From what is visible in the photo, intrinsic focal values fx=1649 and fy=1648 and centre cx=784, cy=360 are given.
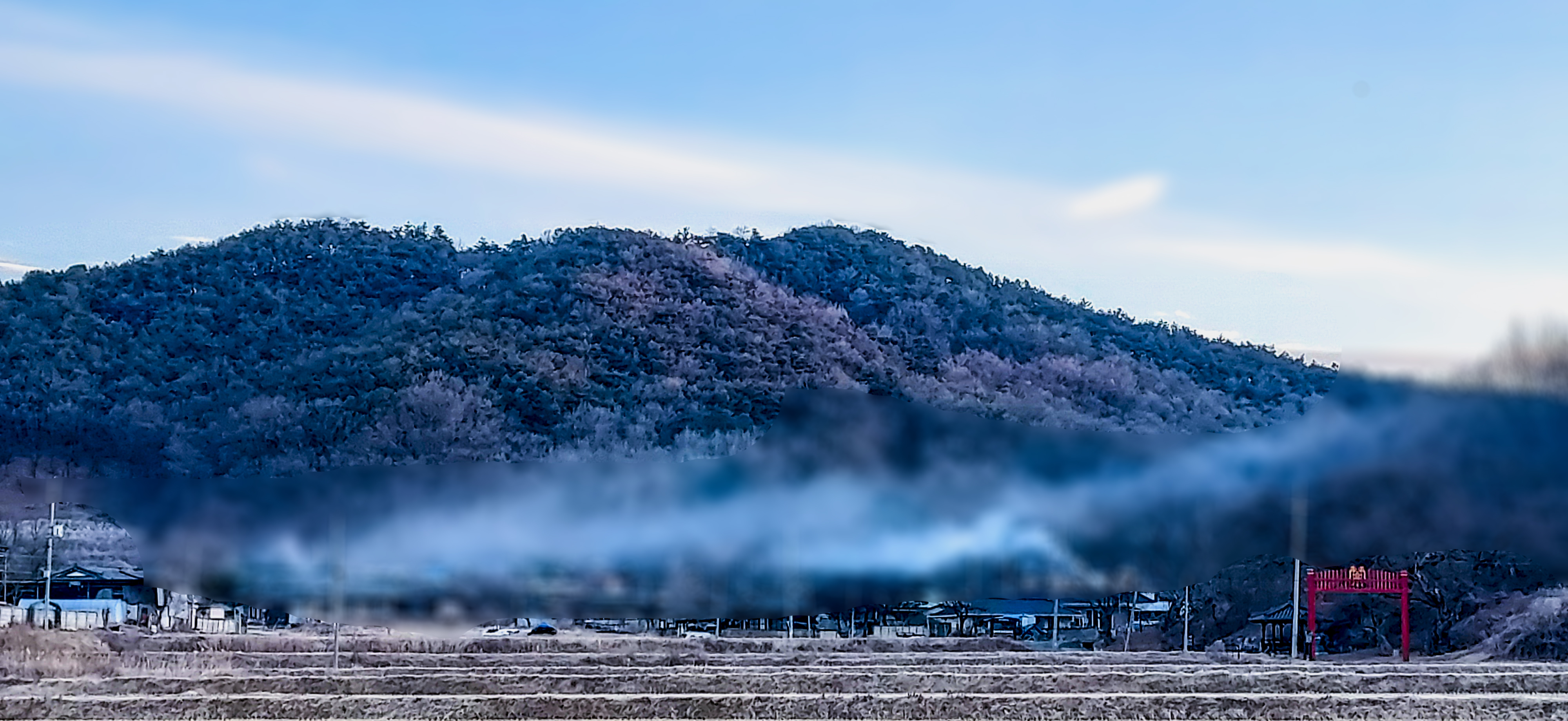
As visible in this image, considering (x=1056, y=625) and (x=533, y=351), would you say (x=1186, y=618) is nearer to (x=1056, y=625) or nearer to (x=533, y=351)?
(x=1056, y=625)

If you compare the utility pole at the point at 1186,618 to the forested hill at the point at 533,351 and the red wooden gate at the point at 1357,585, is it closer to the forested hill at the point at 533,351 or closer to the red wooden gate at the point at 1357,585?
the red wooden gate at the point at 1357,585

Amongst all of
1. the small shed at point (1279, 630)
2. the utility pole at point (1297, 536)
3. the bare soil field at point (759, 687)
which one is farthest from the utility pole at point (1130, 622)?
the bare soil field at point (759, 687)

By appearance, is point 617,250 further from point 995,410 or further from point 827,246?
point 995,410

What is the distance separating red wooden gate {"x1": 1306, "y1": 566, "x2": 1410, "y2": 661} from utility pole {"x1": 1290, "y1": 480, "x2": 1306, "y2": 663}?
1.12ft

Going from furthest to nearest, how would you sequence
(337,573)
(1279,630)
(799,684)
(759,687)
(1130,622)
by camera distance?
1. (1130,622)
2. (1279,630)
3. (337,573)
4. (799,684)
5. (759,687)

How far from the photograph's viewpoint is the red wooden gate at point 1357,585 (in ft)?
128

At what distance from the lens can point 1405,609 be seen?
3950cm

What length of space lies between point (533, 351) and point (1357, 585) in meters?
49.4

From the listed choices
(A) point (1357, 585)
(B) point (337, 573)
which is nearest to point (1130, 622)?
(A) point (1357, 585)

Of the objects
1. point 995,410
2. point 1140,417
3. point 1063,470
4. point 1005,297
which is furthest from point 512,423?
point 1063,470

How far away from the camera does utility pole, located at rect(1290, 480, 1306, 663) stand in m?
30.3

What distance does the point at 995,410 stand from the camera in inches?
2687

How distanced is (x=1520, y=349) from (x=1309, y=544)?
6136mm

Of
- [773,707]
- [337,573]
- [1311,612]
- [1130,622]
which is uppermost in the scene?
[337,573]
